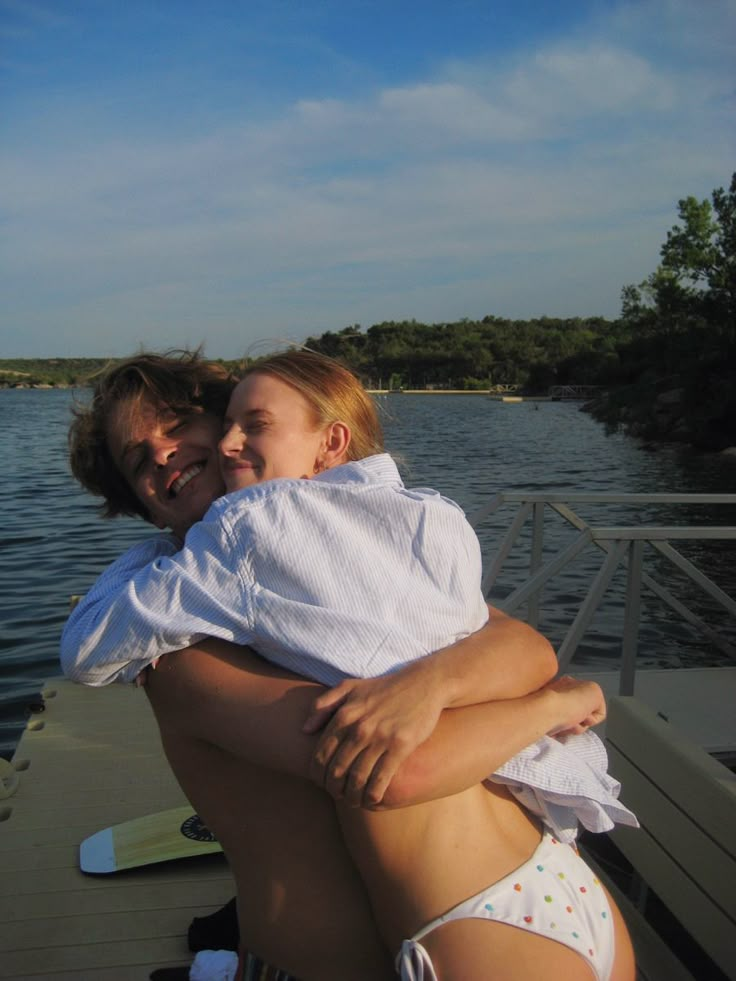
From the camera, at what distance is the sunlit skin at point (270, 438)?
64.1 inches

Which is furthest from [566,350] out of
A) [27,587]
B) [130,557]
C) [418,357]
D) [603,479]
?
[130,557]

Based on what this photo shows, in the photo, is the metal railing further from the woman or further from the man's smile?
the woman

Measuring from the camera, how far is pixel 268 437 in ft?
5.38

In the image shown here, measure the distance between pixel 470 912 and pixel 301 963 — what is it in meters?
0.31

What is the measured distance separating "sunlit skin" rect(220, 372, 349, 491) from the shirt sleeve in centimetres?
31

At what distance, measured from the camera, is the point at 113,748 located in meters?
4.46

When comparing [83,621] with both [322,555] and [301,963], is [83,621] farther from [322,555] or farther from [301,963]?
[301,963]

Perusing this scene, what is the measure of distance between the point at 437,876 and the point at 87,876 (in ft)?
7.95

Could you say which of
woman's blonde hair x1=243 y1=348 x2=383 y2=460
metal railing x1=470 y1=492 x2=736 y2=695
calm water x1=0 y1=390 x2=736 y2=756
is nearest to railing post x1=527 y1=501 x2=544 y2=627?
metal railing x1=470 y1=492 x2=736 y2=695

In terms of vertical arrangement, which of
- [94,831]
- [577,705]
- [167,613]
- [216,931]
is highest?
[167,613]

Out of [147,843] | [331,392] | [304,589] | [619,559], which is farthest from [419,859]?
[619,559]

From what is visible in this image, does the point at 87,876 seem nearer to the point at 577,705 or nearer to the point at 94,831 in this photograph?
the point at 94,831

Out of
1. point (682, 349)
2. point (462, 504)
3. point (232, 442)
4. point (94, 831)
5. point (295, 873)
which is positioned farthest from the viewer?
point (682, 349)

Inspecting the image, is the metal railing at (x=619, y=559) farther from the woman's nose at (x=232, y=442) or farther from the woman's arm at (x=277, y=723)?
the woman's arm at (x=277, y=723)
